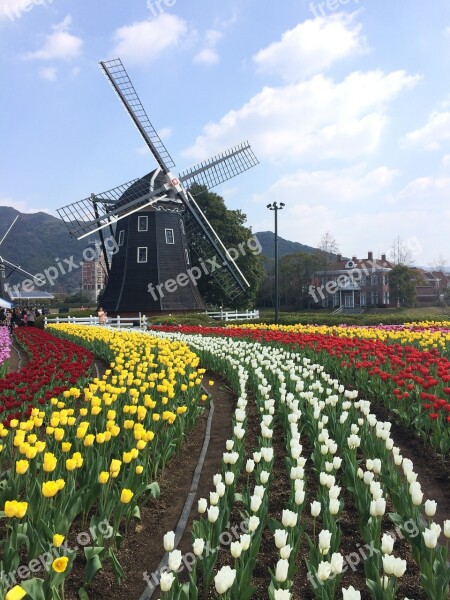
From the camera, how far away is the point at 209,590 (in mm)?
3297

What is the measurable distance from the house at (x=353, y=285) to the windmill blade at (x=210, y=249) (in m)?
42.3

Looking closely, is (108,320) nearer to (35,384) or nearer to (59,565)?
(35,384)

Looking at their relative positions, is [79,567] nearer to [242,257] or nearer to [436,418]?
[436,418]

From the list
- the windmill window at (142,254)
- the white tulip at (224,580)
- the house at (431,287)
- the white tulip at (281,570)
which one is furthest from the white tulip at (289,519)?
the house at (431,287)

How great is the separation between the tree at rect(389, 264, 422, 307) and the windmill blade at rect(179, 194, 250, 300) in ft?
121

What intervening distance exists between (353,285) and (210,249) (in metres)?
51.0

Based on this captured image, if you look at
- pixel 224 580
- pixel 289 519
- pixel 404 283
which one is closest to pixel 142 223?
pixel 289 519

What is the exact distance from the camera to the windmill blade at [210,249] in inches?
1312

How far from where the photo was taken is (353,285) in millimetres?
80688

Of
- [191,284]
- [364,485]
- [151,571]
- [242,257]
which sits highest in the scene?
[242,257]

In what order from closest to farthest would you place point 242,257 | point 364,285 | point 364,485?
1. point 364,485
2. point 242,257
3. point 364,285

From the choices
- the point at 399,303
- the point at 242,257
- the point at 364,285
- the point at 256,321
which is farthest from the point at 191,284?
the point at 364,285

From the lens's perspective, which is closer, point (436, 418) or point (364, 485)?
point (364, 485)

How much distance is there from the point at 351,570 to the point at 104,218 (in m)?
28.5
